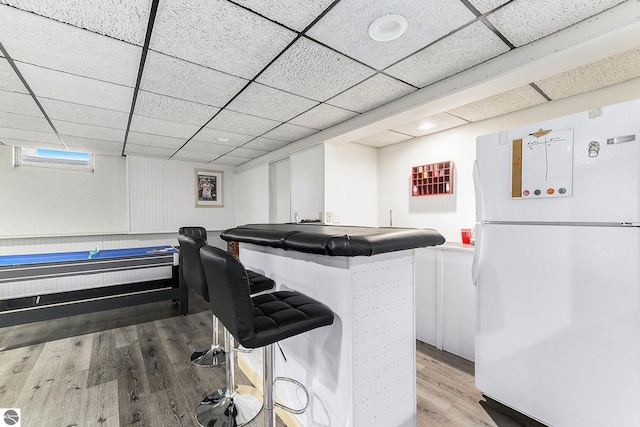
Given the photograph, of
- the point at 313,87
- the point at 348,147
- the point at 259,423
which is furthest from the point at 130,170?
the point at 259,423

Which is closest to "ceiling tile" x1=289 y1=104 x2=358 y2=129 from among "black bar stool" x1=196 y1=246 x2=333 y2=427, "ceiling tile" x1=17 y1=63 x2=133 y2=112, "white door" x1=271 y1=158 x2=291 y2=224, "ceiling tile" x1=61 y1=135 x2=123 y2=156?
"white door" x1=271 y1=158 x2=291 y2=224

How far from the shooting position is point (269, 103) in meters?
2.83

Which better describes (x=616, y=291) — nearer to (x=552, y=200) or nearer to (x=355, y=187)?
(x=552, y=200)

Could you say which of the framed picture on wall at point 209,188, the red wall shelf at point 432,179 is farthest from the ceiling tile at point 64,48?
the framed picture on wall at point 209,188

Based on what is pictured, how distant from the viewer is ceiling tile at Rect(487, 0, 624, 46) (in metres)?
1.48

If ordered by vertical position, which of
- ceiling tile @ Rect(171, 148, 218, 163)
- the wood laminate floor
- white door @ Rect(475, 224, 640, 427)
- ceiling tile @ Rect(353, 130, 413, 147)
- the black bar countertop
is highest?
ceiling tile @ Rect(171, 148, 218, 163)

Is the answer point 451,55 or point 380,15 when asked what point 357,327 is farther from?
point 451,55

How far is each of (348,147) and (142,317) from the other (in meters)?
3.73

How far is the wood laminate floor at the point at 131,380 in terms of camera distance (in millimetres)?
1915

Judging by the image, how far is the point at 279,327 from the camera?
122cm

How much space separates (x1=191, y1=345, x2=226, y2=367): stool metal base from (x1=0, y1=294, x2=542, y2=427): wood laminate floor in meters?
0.08

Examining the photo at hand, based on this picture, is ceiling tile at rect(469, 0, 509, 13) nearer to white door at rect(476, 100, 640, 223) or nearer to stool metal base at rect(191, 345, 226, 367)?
white door at rect(476, 100, 640, 223)

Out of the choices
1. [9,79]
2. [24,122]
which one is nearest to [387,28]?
[9,79]

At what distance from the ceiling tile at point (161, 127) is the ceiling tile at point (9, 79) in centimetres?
90
